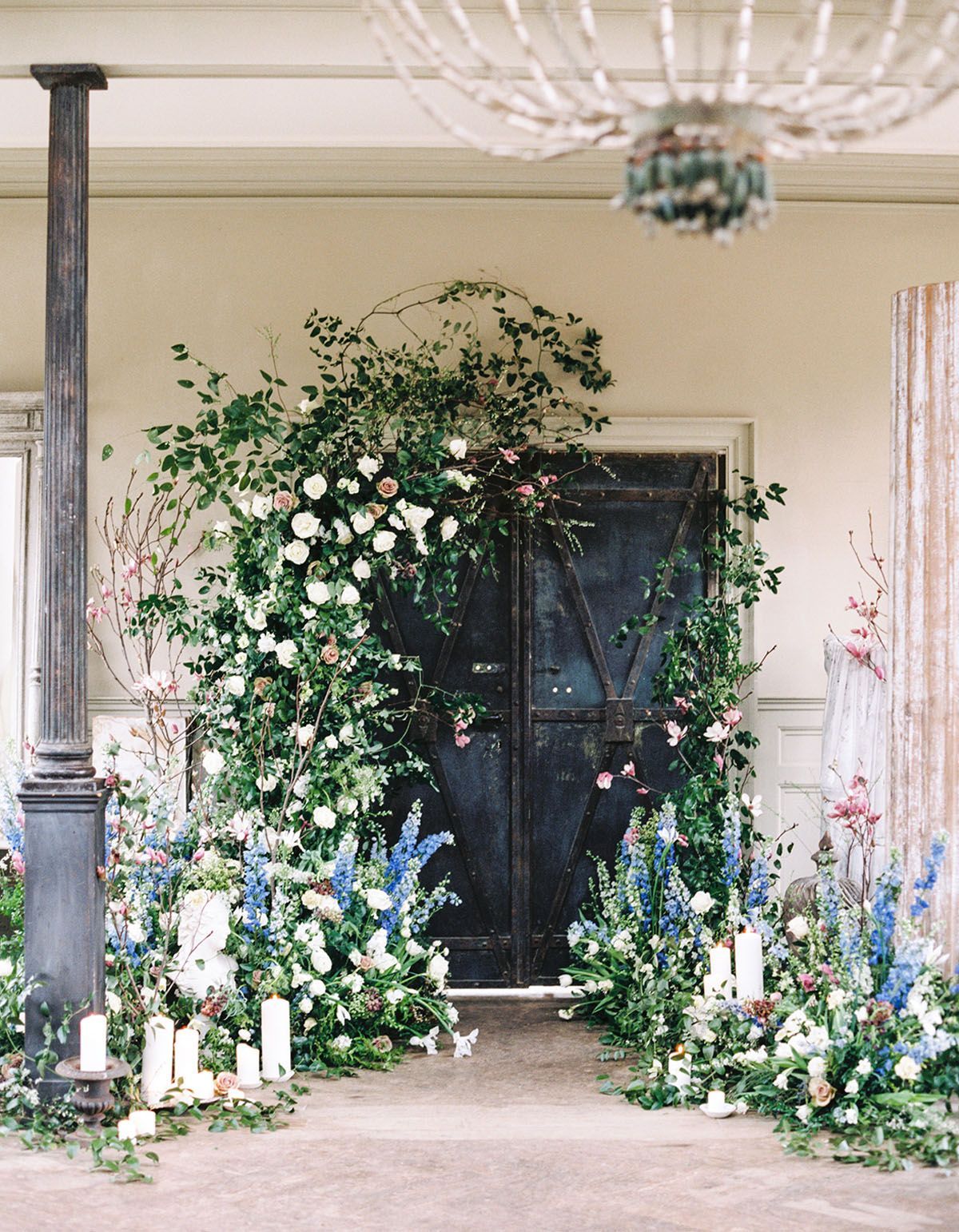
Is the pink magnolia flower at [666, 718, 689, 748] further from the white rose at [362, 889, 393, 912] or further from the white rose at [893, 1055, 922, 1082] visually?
the white rose at [893, 1055, 922, 1082]

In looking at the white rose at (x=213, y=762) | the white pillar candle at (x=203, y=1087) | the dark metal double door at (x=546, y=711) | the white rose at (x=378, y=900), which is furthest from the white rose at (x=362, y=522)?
the white pillar candle at (x=203, y=1087)

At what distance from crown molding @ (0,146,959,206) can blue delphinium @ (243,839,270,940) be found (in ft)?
9.43

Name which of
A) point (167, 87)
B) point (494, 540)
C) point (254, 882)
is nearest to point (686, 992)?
point (254, 882)

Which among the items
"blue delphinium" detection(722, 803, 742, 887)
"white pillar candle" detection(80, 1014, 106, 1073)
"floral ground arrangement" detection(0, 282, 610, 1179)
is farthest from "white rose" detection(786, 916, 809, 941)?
"white pillar candle" detection(80, 1014, 106, 1073)

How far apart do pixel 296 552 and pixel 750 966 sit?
2128 millimetres

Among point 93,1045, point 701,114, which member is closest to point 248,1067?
point 93,1045

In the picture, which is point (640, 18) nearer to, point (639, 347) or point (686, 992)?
point (639, 347)

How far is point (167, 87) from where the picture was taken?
14.8ft

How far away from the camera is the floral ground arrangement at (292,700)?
3.98 meters

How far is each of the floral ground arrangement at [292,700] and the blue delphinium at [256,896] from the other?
0.01 metres

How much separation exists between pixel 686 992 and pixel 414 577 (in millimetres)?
1868

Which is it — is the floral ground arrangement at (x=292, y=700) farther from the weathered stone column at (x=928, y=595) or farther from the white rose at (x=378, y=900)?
the weathered stone column at (x=928, y=595)

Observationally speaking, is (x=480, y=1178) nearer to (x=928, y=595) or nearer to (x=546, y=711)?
(x=928, y=595)

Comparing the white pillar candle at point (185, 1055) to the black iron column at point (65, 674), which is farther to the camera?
the white pillar candle at point (185, 1055)
